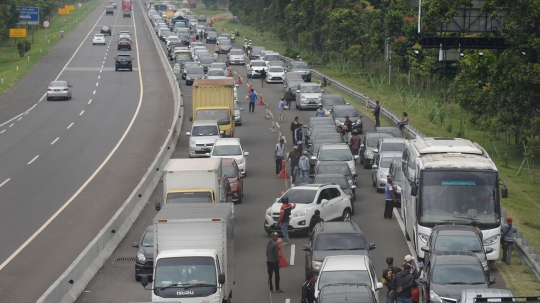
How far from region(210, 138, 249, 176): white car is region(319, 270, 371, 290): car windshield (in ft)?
59.8

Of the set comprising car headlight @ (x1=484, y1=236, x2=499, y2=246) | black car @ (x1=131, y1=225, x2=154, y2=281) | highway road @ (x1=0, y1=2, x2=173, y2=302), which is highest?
car headlight @ (x1=484, y1=236, x2=499, y2=246)

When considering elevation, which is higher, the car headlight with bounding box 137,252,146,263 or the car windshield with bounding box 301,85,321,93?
the car windshield with bounding box 301,85,321,93

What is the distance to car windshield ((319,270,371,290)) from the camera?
1780cm

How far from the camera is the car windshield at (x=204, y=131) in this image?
41156 millimetres

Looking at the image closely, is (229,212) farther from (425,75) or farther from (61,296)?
(425,75)

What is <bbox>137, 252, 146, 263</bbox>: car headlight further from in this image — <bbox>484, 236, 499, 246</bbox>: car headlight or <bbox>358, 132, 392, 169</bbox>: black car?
<bbox>358, 132, 392, 169</bbox>: black car

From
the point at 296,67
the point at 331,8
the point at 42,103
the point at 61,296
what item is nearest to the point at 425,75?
the point at 296,67

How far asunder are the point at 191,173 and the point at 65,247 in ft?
14.0

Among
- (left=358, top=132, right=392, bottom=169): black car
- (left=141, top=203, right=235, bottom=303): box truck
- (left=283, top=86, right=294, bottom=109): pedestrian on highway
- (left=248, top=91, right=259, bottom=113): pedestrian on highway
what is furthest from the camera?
(left=283, top=86, right=294, bottom=109): pedestrian on highway

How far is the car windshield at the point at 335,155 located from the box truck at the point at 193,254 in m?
14.6

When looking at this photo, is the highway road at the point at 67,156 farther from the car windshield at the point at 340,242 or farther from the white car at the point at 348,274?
the white car at the point at 348,274

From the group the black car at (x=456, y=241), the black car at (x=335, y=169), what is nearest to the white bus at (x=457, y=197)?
the black car at (x=456, y=241)

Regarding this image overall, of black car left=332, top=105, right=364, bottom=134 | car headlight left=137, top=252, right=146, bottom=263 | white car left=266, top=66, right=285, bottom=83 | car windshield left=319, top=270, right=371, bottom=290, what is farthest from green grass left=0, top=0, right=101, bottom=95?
car windshield left=319, top=270, right=371, bottom=290

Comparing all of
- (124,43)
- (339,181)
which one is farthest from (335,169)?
(124,43)
